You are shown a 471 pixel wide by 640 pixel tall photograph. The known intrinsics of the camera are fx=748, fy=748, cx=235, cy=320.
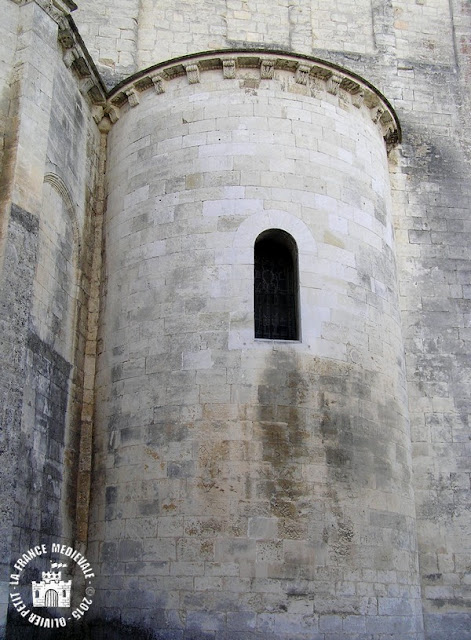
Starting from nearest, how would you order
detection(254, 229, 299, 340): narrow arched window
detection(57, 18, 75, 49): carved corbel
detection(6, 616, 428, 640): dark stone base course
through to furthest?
detection(6, 616, 428, 640): dark stone base course, detection(254, 229, 299, 340): narrow arched window, detection(57, 18, 75, 49): carved corbel

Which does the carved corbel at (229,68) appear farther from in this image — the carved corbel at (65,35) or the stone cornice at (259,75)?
the carved corbel at (65,35)

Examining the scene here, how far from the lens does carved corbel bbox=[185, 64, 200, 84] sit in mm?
11391

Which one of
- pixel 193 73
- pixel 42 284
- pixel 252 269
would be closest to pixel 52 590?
pixel 42 284

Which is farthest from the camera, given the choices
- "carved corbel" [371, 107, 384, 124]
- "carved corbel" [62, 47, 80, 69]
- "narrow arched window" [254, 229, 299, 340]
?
"carved corbel" [371, 107, 384, 124]

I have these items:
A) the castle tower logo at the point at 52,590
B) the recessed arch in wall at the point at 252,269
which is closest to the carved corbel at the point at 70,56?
the recessed arch in wall at the point at 252,269

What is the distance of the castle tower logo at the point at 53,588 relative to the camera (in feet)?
27.4

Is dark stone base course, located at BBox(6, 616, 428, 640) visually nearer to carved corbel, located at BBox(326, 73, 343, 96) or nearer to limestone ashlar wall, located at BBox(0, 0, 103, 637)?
limestone ashlar wall, located at BBox(0, 0, 103, 637)

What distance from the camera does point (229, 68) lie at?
37.2 ft

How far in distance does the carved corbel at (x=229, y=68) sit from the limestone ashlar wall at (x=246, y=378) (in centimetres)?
3

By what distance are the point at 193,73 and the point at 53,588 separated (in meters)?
7.58

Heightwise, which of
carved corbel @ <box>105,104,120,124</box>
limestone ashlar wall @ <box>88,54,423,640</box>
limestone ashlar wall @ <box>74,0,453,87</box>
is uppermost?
limestone ashlar wall @ <box>74,0,453,87</box>

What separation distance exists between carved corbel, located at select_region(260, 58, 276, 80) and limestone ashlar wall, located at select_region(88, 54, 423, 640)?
0.03 m

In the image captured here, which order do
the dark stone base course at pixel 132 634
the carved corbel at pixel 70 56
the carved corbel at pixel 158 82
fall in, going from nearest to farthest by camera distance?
the dark stone base course at pixel 132 634 < the carved corbel at pixel 70 56 < the carved corbel at pixel 158 82

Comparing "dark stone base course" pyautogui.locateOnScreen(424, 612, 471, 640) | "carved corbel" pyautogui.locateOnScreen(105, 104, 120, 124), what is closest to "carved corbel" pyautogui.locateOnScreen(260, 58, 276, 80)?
"carved corbel" pyautogui.locateOnScreen(105, 104, 120, 124)
